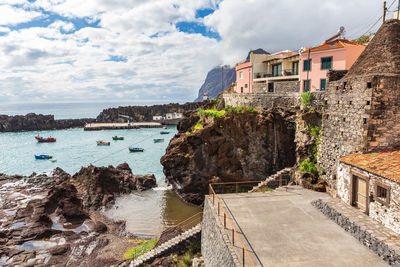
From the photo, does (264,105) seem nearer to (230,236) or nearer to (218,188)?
(218,188)

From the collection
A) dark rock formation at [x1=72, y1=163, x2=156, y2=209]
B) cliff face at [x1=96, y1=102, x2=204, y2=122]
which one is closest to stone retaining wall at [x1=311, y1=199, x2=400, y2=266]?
dark rock formation at [x1=72, y1=163, x2=156, y2=209]

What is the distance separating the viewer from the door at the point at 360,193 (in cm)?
1040

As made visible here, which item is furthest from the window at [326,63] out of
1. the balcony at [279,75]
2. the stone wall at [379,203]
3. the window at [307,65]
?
the stone wall at [379,203]

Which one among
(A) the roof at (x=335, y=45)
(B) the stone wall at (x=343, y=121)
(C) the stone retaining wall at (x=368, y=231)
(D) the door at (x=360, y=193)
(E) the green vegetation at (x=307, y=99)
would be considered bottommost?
(C) the stone retaining wall at (x=368, y=231)

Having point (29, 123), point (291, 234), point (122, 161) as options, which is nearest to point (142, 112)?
point (29, 123)

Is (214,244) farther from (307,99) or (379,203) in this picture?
(307,99)

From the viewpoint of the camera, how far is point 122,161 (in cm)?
4822

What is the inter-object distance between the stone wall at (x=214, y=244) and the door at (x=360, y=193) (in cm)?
602

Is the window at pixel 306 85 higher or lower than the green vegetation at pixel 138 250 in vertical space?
higher

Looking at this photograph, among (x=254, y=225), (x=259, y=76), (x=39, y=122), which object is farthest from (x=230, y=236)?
(x=39, y=122)

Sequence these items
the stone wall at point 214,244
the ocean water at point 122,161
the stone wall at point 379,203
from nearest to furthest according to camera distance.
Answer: the stone wall at point 379,203
the stone wall at point 214,244
the ocean water at point 122,161

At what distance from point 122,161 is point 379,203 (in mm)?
44614

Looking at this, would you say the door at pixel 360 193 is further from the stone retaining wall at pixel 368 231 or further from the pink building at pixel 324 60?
the pink building at pixel 324 60

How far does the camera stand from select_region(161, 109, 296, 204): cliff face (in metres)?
24.9
